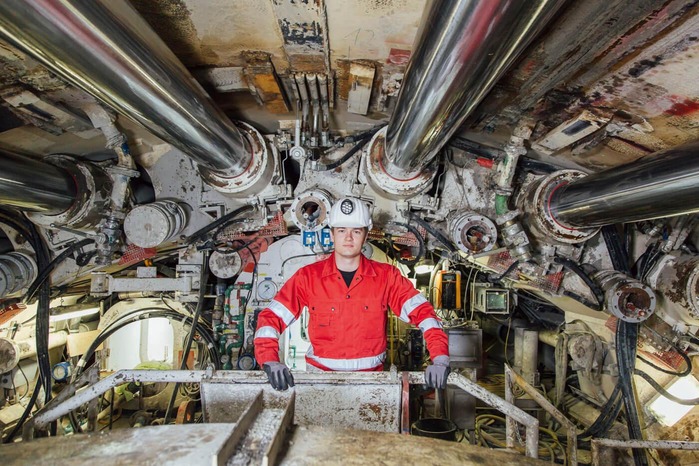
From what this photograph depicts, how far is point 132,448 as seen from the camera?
901mm

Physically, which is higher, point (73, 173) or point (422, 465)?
point (73, 173)

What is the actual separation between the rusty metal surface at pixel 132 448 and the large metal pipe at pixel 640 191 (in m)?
1.73

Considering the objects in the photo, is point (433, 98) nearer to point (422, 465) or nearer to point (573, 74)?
point (573, 74)

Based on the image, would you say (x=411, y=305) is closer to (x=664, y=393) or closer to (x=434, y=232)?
(x=434, y=232)

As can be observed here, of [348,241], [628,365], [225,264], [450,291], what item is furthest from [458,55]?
[450,291]

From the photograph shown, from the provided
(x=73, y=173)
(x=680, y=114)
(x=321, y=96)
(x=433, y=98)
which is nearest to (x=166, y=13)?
(x=321, y=96)

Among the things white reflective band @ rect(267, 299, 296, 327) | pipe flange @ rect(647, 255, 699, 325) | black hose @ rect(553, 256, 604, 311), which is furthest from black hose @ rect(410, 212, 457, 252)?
pipe flange @ rect(647, 255, 699, 325)

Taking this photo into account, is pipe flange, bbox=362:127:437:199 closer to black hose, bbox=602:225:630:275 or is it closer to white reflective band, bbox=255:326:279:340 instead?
white reflective band, bbox=255:326:279:340

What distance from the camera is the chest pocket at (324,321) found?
6.73 ft

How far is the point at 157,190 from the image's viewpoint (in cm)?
273

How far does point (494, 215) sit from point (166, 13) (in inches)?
84.8

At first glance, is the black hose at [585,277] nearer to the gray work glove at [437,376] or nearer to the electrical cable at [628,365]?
the electrical cable at [628,365]

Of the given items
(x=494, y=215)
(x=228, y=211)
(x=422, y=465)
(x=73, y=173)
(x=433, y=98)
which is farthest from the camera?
(x=228, y=211)

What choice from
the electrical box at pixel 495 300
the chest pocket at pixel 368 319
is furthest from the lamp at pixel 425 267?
the chest pocket at pixel 368 319
